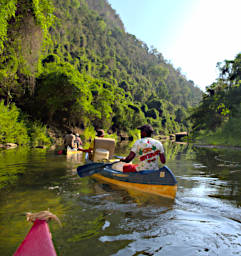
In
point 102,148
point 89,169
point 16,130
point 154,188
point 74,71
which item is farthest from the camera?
point 74,71

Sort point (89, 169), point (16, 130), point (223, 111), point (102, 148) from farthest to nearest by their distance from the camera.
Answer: point (223, 111) → point (16, 130) → point (102, 148) → point (89, 169)

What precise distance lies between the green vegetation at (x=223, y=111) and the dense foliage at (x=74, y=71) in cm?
870

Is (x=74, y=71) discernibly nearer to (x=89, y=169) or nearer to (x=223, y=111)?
(x=223, y=111)

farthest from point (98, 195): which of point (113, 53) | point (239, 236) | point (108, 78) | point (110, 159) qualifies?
point (113, 53)

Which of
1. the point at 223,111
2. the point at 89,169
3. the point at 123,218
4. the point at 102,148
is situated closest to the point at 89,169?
the point at 89,169

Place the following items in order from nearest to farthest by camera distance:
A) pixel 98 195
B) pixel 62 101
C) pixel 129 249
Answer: pixel 129 249 < pixel 98 195 < pixel 62 101

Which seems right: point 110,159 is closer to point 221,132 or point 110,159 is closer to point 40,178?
point 40,178

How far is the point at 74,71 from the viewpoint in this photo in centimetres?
3098

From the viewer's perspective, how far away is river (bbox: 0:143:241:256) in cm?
344

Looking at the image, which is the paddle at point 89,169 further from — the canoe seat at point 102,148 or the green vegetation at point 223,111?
the green vegetation at point 223,111

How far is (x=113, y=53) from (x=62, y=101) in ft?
343

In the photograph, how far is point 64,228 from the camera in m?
4.04

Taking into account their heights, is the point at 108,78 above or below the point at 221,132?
above

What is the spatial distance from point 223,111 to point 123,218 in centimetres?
3332
